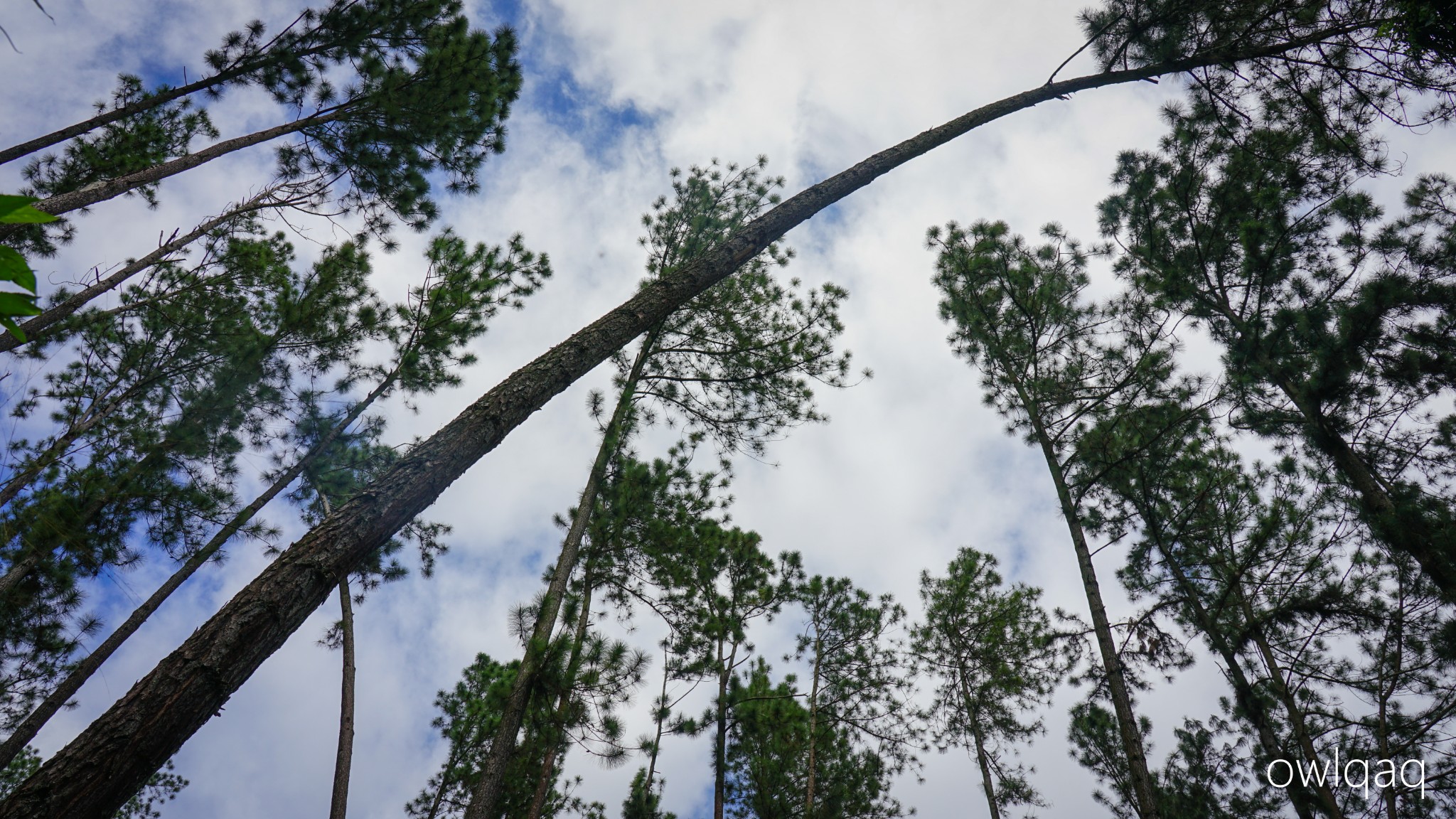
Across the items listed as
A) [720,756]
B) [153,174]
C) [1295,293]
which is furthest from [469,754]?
[1295,293]

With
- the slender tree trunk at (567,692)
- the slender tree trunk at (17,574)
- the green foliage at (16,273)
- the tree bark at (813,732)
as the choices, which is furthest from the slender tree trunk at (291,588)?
the tree bark at (813,732)

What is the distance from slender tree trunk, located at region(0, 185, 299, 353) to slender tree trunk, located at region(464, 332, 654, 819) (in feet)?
14.4

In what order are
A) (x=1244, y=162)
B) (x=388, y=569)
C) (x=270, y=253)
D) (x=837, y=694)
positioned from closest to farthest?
(x=1244, y=162) < (x=388, y=569) < (x=270, y=253) < (x=837, y=694)

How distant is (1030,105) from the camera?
16.9ft

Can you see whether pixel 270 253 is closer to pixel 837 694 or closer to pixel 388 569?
pixel 388 569

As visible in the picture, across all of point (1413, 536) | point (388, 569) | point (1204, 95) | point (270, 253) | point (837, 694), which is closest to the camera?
point (1413, 536)

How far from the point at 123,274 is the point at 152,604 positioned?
3.44 metres

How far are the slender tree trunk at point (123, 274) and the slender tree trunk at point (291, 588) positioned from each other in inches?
200

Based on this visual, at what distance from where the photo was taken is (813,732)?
1232 centimetres

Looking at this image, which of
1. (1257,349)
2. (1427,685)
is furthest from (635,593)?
(1427,685)

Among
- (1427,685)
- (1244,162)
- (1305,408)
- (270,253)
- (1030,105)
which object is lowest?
(1427,685)

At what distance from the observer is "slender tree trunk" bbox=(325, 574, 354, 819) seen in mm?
6023

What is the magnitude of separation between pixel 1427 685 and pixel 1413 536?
332 cm

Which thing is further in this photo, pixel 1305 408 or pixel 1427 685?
pixel 1427 685
